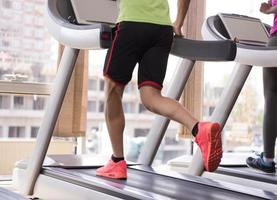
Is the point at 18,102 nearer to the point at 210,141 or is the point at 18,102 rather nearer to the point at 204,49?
the point at 204,49

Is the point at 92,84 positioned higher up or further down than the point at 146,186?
higher up

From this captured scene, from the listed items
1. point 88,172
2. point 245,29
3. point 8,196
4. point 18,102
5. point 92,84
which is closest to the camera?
point 8,196

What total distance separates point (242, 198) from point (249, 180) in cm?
78

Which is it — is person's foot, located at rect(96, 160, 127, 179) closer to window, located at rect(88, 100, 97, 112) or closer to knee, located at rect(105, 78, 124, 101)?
knee, located at rect(105, 78, 124, 101)

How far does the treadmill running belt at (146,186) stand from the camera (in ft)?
6.71

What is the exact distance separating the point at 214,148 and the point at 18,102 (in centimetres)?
194

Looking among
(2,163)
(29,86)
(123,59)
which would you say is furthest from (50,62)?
(123,59)

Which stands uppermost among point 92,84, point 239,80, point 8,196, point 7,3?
point 7,3

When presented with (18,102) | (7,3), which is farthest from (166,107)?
(7,3)

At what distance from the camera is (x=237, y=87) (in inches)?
112

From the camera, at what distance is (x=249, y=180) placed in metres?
2.88

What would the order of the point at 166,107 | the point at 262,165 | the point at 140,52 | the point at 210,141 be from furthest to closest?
the point at 262,165
the point at 140,52
the point at 166,107
the point at 210,141

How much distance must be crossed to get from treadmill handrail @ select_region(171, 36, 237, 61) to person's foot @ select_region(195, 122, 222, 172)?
17.7 inches

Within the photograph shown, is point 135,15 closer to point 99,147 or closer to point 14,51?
point 14,51
